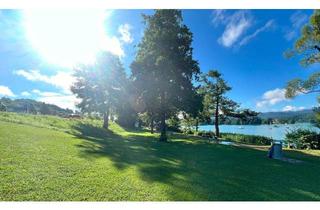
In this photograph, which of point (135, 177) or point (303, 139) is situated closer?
point (135, 177)

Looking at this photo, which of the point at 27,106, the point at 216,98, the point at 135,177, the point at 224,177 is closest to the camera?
the point at 135,177

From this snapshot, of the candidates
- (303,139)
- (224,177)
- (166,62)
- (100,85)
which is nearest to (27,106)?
(166,62)

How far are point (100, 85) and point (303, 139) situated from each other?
15665 millimetres

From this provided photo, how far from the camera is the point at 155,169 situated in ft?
26.2

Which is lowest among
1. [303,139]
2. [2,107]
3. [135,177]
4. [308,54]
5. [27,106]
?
[135,177]

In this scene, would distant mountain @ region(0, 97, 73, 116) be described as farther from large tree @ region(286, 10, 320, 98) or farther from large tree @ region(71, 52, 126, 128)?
large tree @ region(286, 10, 320, 98)

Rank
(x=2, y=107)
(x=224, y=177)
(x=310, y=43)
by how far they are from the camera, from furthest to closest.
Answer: (x=2, y=107) → (x=310, y=43) → (x=224, y=177)

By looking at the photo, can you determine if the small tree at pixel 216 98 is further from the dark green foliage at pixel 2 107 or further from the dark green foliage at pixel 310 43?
the dark green foliage at pixel 2 107

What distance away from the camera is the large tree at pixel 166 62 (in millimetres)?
16547

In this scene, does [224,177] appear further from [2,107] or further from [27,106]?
[2,107]

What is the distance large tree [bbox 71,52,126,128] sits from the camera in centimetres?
2345

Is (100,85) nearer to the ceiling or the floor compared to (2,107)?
nearer to the ceiling

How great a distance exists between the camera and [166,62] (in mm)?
16312

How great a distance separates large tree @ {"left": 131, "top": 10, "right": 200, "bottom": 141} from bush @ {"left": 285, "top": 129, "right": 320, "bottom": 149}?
9622 mm
